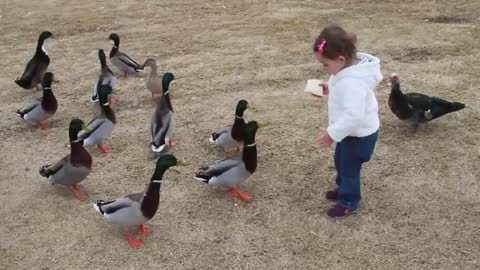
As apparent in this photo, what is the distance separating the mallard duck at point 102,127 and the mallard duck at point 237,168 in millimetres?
1131

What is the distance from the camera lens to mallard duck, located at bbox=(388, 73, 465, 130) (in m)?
4.50

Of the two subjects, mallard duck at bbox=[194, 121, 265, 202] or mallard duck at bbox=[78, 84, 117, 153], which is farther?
mallard duck at bbox=[78, 84, 117, 153]

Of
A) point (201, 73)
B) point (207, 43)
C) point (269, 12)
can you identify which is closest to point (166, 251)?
point (201, 73)

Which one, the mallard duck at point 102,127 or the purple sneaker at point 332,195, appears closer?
the purple sneaker at point 332,195

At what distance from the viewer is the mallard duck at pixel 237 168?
12.8ft

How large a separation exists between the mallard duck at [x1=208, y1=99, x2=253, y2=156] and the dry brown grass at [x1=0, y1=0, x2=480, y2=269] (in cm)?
19

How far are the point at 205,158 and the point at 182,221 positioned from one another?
0.84m

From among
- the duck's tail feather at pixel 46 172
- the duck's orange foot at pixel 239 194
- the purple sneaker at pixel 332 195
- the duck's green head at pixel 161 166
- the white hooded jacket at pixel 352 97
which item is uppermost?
the white hooded jacket at pixel 352 97

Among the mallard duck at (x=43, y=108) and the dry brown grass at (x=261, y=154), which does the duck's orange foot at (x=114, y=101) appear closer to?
the dry brown grass at (x=261, y=154)

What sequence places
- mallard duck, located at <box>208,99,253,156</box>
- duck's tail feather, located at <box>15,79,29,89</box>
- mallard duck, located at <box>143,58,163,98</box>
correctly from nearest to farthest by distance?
mallard duck, located at <box>208,99,253,156</box>
mallard duck, located at <box>143,58,163,98</box>
duck's tail feather, located at <box>15,79,29,89</box>

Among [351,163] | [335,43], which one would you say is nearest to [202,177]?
[351,163]

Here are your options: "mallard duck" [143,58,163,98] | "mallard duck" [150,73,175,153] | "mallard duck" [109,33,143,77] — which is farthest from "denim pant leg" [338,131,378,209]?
A: "mallard duck" [109,33,143,77]

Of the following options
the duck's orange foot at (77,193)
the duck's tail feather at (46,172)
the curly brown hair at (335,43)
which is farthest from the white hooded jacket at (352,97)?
the duck's tail feather at (46,172)

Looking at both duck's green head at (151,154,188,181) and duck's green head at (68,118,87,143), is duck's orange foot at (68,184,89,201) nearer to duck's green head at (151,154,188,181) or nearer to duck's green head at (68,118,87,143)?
duck's green head at (68,118,87,143)
